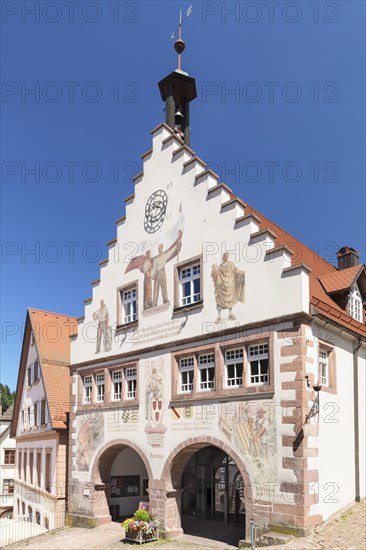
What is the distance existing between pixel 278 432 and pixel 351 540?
3.09 m

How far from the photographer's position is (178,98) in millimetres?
25516

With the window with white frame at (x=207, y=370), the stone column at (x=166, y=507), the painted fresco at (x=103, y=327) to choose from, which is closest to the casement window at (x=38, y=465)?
the painted fresco at (x=103, y=327)

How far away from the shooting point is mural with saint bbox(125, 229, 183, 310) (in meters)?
20.6

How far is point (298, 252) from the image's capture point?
22859mm

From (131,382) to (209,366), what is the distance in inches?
178

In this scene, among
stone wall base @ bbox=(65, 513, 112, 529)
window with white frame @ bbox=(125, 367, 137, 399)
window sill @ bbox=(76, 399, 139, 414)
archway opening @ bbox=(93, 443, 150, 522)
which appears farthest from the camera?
archway opening @ bbox=(93, 443, 150, 522)

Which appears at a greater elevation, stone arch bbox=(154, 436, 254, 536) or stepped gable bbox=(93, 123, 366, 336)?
stepped gable bbox=(93, 123, 366, 336)

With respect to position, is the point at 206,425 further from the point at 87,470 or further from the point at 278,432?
the point at 87,470

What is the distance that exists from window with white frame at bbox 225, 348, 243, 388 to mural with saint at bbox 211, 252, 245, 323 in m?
1.06

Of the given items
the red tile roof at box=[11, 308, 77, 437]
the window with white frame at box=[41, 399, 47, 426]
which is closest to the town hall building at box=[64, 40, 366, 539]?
the red tile roof at box=[11, 308, 77, 437]

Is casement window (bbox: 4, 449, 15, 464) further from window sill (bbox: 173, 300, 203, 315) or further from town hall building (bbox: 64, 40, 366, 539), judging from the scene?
window sill (bbox: 173, 300, 203, 315)

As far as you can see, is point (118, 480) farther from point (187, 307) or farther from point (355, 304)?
point (355, 304)

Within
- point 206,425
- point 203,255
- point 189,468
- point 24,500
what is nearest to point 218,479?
point 189,468

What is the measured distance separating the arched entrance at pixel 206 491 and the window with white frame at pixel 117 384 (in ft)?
11.9
